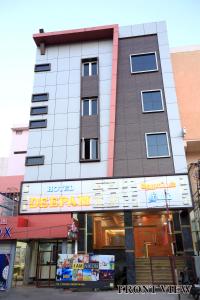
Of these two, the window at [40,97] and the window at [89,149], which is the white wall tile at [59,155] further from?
the window at [40,97]

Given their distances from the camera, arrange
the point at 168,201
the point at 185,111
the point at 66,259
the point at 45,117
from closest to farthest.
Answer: the point at 66,259
the point at 168,201
the point at 45,117
the point at 185,111

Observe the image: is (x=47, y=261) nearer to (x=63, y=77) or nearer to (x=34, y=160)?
(x=34, y=160)

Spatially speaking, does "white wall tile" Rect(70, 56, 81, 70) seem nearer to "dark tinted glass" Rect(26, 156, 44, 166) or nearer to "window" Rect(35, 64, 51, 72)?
"window" Rect(35, 64, 51, 72)

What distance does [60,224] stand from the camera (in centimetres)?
1941

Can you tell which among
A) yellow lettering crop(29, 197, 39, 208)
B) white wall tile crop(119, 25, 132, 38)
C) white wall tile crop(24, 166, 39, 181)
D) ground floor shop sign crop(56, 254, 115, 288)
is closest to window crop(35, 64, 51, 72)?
white wall tile crop(119, 25, 132, 38)

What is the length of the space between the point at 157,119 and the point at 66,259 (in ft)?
42.8

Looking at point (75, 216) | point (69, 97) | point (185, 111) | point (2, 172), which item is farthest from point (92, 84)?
point (2, 172)

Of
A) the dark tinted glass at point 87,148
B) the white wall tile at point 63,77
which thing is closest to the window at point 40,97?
the white wall tile at point 63,77

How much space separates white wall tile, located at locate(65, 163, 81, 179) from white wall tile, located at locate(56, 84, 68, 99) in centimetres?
683

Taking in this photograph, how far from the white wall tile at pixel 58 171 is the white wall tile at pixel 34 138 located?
271cm

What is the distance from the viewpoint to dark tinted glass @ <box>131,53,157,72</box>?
24.7 metres

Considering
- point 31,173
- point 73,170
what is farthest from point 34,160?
point 73,170

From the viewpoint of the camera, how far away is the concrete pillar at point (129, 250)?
17.9m

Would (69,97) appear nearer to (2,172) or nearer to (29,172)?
(29,172)
